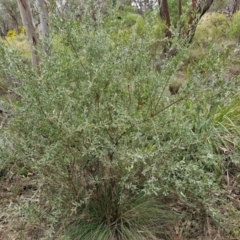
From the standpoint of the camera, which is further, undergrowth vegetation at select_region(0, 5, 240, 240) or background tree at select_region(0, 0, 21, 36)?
background tree at select_region(0, 0, 21, 36)

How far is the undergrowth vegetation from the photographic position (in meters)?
1.55

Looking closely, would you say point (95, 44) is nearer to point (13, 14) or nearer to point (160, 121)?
point (160, 121)

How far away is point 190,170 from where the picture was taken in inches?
63.4

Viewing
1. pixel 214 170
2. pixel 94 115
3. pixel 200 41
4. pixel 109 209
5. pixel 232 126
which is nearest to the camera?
pixel 94 115

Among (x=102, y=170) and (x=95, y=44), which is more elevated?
(x=95, y=44)

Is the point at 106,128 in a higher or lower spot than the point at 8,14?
lower

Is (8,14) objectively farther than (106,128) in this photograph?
Yes

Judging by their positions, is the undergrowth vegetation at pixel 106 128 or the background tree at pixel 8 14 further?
the background tree at pixel 8 14

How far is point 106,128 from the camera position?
5.28 ft

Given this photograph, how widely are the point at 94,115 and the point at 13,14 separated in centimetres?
1585

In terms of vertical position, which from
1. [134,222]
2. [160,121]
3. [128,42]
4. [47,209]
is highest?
[128,42]

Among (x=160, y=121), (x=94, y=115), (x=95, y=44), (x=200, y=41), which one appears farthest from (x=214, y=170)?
(x=200, y=41)

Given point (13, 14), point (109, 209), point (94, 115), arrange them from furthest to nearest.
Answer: point (13, 14) → point (109, 209) → point (94, 115)

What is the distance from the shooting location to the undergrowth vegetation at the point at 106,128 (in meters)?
1.55
